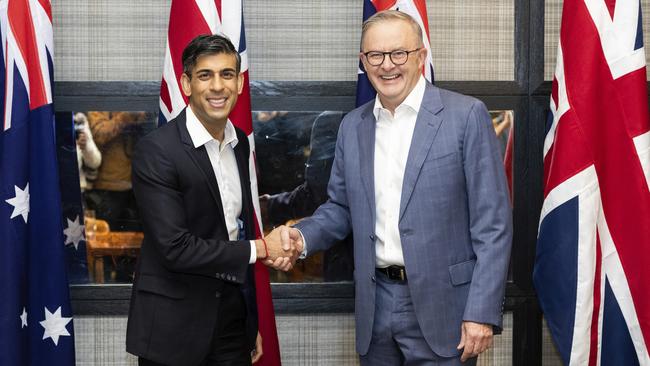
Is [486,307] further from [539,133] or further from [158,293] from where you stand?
[539,133]

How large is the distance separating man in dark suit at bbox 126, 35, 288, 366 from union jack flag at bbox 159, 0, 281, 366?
507mm

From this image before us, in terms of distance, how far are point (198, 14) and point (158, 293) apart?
3.65ft

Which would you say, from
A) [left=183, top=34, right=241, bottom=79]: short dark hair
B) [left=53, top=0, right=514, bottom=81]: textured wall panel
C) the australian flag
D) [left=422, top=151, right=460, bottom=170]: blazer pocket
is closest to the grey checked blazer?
[left=422, top=151, right=460, bottom=170]: blazer pocket

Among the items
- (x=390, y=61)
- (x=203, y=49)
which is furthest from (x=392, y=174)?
(x=203, y=49)

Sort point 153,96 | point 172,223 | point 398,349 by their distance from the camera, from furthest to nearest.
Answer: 1. point 153,96
2. point 398,349
3. point 172,223

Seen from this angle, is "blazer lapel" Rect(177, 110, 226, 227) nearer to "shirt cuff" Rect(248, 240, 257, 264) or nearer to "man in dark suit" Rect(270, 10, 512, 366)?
"shirt cuff" Rect(248, 240, 257, 264)

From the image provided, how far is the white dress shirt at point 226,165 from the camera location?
229 cm

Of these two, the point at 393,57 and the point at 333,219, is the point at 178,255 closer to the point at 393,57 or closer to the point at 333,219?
the point at 333,219

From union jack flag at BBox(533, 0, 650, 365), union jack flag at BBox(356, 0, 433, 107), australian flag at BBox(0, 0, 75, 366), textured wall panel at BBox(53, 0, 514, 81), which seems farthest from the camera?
textured wall panel at BBox(53, 0, 514, 81)

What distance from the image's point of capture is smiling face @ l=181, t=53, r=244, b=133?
7.49ft

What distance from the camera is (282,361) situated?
334cm

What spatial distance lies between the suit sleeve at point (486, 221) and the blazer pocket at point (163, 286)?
33.8 inches

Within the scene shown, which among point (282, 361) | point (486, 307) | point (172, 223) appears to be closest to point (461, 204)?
point (486, 307)

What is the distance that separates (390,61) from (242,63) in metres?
0.76
